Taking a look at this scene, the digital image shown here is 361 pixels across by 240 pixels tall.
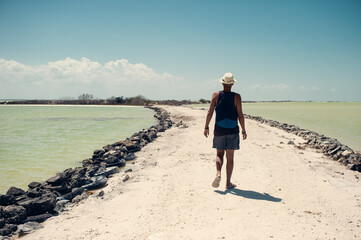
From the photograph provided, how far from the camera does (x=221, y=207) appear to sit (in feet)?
14.3

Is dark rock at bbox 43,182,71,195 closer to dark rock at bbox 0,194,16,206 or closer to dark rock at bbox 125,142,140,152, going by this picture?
dark rock at bbox 0,194,16,206

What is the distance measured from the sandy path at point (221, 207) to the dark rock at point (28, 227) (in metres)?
0.15

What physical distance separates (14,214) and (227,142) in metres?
4.14

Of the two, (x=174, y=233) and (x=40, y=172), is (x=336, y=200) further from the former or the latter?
(x=40, y=172)

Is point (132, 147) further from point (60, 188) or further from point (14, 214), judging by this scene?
point (14, 214)

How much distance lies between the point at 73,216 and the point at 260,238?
338 centimetres

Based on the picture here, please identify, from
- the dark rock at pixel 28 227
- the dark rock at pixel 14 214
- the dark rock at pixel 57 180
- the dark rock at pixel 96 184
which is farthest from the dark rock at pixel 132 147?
the dark rock at pixel 28 227

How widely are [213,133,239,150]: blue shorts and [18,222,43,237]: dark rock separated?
353 centimetres

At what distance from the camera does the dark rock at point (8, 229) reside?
162 inches

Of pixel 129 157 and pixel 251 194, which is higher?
pixel 251 194

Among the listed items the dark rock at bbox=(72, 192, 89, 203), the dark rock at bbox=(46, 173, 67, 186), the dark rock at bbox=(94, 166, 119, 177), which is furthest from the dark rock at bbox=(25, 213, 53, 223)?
the dark rock at bbox=(94, 166, 119, 177)

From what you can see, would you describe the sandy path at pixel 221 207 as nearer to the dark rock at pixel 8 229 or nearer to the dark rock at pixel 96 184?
the dark rock at pixel 96 184

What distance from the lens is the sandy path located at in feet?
12.1

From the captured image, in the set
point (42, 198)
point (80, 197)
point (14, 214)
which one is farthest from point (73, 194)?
point (14, 214)
